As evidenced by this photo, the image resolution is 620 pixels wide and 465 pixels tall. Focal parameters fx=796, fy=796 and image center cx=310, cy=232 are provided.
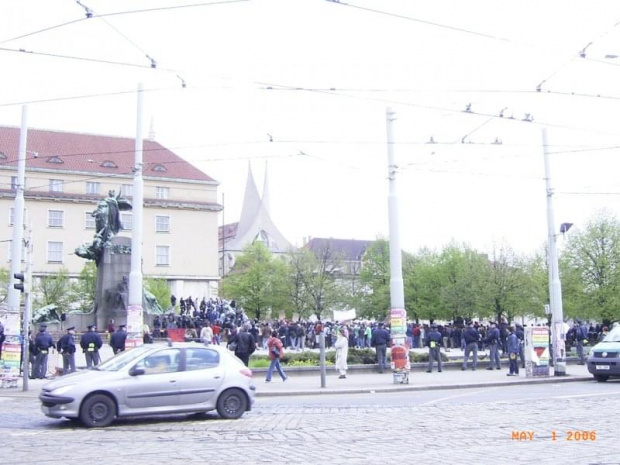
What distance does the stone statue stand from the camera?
131 ft

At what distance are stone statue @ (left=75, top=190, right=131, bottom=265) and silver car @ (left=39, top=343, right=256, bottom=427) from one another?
999 inches

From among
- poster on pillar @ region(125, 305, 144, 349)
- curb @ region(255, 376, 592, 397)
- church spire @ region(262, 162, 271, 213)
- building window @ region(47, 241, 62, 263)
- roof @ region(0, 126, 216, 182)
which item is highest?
church spire @ region(262, 162, 271, 213)

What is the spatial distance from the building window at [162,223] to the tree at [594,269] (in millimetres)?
44752

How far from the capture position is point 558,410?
16469mm

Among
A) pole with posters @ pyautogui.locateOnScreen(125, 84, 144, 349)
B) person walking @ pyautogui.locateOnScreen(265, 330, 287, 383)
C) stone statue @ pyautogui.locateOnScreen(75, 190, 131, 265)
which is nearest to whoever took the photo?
pole with posters @ pyautogui.locateOnScreen(125, 84, 144, 349)

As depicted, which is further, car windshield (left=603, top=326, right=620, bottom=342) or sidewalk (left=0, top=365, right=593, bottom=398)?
car windshield (left=603, top=326, right=620, bottom=342)

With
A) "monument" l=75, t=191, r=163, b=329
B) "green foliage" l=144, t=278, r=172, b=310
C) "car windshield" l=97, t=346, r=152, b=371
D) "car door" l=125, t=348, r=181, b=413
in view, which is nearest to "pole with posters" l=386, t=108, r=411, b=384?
"car door" l=125, t=348, r=181, b=413

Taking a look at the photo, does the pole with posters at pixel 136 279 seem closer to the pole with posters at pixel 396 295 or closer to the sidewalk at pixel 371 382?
the sidewalk at pixel 371 382

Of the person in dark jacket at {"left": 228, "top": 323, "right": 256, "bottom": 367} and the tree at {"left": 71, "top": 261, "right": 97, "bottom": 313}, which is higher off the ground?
the tree at {"left": 71, "top": 261, "right": 97, "bottom": 313}

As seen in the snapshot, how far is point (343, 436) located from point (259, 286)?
72.8 m

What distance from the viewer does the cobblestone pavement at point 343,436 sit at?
1071 centimetres

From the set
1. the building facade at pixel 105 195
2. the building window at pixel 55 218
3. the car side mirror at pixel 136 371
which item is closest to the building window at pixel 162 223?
the building facade at pixel 105 195

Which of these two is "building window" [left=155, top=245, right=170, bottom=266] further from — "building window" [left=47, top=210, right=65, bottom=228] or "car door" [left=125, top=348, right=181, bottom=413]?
"car door" [left=125, top=348, right=181, bottom=413]

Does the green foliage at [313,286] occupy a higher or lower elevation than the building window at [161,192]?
lower
